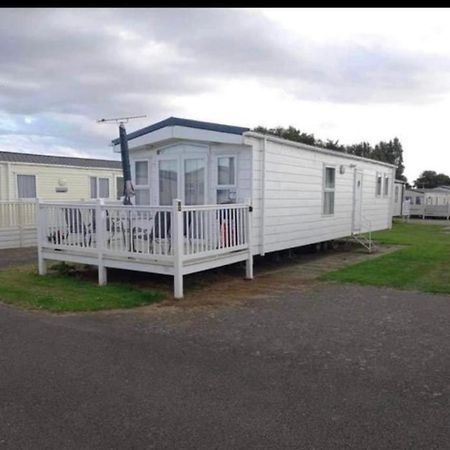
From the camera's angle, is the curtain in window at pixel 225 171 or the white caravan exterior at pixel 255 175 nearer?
the white caravan exterior at pixel 255 175

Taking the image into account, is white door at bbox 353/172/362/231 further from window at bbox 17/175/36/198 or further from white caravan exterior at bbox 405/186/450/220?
white caravan exterior at bbox 405/186/450/220

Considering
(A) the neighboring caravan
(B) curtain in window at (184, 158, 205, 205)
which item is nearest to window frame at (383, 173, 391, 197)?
(B) curtain in window at (184, 158, 205, 205)

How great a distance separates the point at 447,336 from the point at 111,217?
523 cm

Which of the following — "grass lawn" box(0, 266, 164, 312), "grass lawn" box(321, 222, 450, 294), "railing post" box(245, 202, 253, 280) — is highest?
"railing post" box(245, 202, 253, 280)

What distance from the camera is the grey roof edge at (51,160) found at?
693 inches

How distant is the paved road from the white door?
7.72 metres

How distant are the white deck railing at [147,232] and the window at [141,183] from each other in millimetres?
2252

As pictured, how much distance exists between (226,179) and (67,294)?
3.77 meters

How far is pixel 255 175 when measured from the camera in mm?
8414

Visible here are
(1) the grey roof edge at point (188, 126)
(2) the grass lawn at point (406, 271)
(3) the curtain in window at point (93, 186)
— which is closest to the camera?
(2) the grass lawn at point (406, 271)

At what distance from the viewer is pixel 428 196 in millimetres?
34656

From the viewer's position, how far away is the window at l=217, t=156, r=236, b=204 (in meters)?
8.59

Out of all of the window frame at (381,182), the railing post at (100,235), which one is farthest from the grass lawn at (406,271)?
the railing post at (100,235)

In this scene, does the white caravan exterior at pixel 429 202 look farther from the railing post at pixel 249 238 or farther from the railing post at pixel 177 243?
the railing post at pixel 177 243
